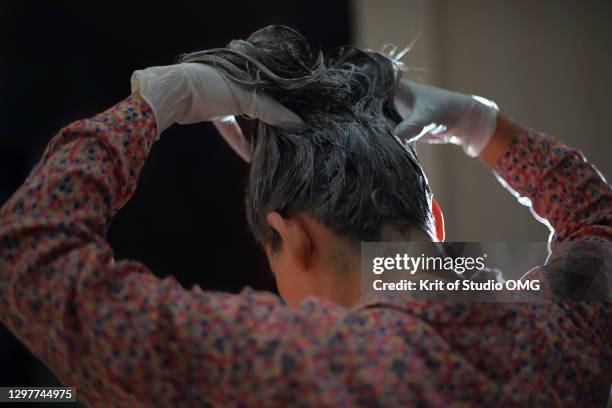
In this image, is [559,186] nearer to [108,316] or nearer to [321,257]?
[321,257]

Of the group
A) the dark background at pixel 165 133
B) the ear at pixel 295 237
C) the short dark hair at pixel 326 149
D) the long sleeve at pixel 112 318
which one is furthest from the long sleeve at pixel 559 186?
the dark background at pixel 165 133

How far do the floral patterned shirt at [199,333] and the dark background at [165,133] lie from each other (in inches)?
23.7

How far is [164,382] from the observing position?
535 mm

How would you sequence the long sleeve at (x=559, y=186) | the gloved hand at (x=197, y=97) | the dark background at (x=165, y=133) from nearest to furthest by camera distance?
1. the gloved hand at (x=197, y=97)
2. the long sleeve at (x=559, y=186)
3. the dark background at (x=165, y=133)

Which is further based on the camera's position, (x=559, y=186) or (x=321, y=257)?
(x=559, y=186)

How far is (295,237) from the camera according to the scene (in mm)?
713

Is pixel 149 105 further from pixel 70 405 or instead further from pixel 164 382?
pixel 70 405

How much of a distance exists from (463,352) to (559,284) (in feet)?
0.60

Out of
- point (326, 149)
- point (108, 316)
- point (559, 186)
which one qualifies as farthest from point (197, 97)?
point (559, 186)

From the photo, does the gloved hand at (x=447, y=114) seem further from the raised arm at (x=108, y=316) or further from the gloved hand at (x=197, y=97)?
the raised arm at (x=108, y=316)

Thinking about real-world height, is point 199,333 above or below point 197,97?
below

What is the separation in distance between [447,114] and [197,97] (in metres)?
0.38

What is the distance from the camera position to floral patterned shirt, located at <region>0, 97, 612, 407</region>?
20.9 inches

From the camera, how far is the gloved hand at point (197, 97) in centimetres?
69
